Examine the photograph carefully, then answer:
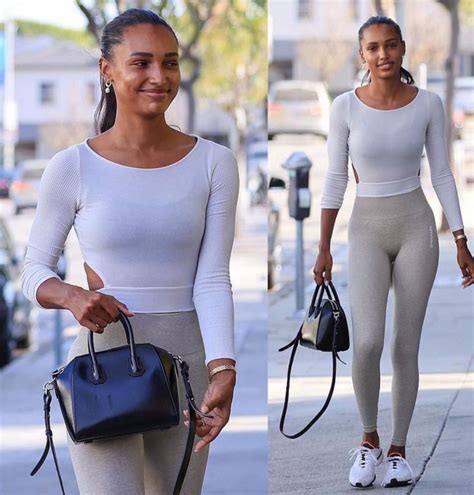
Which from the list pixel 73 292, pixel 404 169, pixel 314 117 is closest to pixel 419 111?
pixel 404 169

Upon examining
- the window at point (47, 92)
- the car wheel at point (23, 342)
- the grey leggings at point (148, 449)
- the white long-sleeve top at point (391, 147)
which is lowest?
the car wheel at point (23, 342)

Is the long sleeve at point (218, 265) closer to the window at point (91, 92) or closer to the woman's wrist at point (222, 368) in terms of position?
the woman's wrist at point (222, 368)

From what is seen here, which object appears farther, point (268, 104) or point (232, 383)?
point (268, 104)

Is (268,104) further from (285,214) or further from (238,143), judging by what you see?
(238,143)

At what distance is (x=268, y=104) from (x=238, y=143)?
73.7ft

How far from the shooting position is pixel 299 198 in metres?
5.10

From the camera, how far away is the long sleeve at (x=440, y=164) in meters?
4.37

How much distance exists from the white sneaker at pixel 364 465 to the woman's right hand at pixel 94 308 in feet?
6.97

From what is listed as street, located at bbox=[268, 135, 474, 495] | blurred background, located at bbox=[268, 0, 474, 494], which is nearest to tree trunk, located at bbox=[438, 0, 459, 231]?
blurred background, located at bbox=[268, 0, 474, 494]

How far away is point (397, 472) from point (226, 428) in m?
5.80

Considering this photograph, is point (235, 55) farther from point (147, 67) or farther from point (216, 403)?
point (216, 403)

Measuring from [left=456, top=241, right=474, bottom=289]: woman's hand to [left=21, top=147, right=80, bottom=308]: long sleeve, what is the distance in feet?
6.20

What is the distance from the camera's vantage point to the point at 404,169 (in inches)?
169

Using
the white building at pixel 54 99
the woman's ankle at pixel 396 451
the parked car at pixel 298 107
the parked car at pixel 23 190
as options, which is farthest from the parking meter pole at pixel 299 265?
the white building at pixel 54 99
